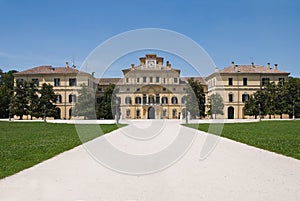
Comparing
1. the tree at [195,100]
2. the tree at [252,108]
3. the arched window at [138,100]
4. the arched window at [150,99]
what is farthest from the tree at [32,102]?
the tree at [252,108]

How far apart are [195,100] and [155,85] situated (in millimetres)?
12948

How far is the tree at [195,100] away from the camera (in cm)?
4991

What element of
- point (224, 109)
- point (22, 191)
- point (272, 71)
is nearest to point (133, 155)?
point (22, 191)

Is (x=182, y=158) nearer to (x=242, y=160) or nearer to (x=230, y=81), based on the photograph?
(x=242, y=160)

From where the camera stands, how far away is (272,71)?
2260 inches

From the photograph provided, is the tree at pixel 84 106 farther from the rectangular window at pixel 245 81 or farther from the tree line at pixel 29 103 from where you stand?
the rectangular window at pixel 245 81

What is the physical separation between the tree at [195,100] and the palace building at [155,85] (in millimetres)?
3685

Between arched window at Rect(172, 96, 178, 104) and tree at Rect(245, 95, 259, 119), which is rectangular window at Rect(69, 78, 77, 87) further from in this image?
tree at Rect(245, 95, 259, 119)

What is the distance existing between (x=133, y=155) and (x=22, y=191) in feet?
14.9

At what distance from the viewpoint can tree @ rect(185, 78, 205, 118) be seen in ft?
164

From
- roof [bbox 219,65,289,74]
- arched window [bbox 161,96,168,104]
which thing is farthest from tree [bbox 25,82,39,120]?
roof [bbox 219,65,289,74]

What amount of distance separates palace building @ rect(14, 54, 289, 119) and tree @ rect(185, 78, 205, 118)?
368 centimetres

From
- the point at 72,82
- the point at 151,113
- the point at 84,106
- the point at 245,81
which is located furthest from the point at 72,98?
the point at 245,81

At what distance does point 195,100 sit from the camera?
1972 inches
